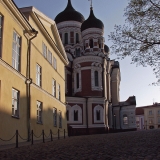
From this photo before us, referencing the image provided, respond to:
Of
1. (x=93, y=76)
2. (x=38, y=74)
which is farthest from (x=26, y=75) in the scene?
(x=93, y=76)

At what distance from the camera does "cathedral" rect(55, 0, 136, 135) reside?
38.2m

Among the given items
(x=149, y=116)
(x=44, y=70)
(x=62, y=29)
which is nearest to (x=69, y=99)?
(x=62, y=29)

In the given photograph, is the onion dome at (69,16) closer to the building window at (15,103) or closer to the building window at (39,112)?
the building window at (39,112)

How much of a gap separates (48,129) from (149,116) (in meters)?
71.2

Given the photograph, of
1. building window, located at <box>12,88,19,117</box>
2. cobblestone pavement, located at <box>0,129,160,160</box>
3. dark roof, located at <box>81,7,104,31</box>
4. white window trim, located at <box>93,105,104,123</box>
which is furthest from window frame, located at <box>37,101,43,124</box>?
dark roof, located at <box>81,7,104,31</box>

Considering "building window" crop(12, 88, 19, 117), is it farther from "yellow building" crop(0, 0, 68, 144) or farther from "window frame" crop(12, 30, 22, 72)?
"window frame" crop(12, 30, 22, 72)

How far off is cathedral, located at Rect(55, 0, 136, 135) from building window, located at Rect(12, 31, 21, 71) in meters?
17.6

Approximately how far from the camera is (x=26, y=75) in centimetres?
1597

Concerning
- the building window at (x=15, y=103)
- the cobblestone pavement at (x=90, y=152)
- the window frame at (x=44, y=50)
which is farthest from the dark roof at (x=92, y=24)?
the cobblestone pavement at (x=90, y=152)

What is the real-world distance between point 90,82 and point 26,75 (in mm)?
24190

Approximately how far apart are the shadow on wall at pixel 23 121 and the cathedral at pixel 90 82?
1169 cm

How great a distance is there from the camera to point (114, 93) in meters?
48.7

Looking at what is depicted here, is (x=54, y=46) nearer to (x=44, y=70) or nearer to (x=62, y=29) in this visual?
(x=44, y=70)

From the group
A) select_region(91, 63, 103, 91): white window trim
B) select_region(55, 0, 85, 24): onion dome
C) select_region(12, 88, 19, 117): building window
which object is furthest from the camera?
select_region(55, 0, 85, 24): onion dome
